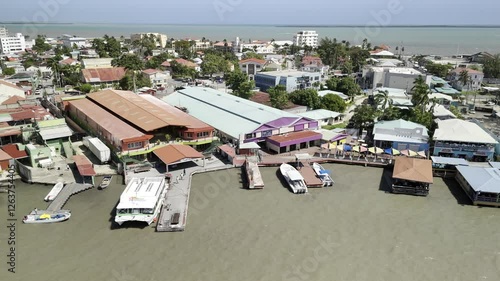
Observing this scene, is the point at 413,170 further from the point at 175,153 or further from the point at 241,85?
the point at 241,85

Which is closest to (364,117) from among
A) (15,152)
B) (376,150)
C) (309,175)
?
(376,150)

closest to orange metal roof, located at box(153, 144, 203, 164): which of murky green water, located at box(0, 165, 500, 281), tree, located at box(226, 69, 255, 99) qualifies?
murky green water, located at box(0, 165, 500, 281)

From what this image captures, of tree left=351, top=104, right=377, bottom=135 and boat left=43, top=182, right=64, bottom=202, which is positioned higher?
tree left=351, top=104, right=377, bottom=135

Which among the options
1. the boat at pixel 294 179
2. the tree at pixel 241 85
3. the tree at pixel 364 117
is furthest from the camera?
the tree at pixel 241 85

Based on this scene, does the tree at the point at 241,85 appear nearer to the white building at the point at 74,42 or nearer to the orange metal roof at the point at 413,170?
the orange metal roof at the point at 413,170

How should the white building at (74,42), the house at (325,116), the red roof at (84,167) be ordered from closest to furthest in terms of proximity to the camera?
1. the red roof at (84,167)
2. the house at (325,116)
3. the white building at (74,42)

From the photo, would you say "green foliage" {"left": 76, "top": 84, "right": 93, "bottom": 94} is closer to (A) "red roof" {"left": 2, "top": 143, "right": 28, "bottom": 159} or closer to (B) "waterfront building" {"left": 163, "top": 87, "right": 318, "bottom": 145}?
(B) "waterfront building" {"left": 163, "top": 87, "right": 318, "bottom": 145}

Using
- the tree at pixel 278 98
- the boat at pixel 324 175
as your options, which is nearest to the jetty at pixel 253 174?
the boat at pixel 324 175
